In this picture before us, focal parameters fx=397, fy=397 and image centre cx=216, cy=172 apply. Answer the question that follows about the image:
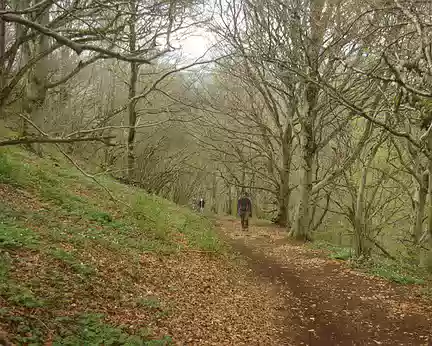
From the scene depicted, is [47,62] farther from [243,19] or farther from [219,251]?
[219,251]

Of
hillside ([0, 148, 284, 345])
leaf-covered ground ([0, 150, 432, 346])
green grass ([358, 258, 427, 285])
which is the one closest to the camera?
hillside ([0, 148, 284, 345])

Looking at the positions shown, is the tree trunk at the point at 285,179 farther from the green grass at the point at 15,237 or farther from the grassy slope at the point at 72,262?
the green grass at the point at 15,237

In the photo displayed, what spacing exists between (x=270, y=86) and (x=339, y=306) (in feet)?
27.2

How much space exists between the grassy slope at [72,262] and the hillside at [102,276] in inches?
0.6

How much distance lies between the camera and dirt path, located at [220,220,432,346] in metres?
5.80

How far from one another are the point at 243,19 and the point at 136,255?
9.38 m

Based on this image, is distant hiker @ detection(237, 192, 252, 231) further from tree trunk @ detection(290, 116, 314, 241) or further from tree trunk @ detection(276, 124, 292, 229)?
tree trunk @ detection(290, 116, 314, 241)

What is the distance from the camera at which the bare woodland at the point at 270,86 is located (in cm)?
507

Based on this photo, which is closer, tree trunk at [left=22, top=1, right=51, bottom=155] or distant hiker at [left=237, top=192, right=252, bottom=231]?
tree trunk at [left=22, top=1, right=51, bottom=155]

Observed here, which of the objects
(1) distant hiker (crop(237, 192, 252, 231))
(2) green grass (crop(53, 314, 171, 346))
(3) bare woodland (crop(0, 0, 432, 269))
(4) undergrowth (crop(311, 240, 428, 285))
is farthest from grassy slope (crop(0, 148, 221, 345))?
(1) distant hiker (crop(237, 192, 252, 231))

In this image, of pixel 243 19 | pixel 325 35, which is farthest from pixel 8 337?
pixel 243 19

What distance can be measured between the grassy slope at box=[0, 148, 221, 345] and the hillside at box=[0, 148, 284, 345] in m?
0.01

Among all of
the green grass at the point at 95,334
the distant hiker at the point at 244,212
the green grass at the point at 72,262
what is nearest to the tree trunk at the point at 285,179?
the distant hiker at the point at 244,212

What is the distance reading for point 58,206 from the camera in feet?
27.9
